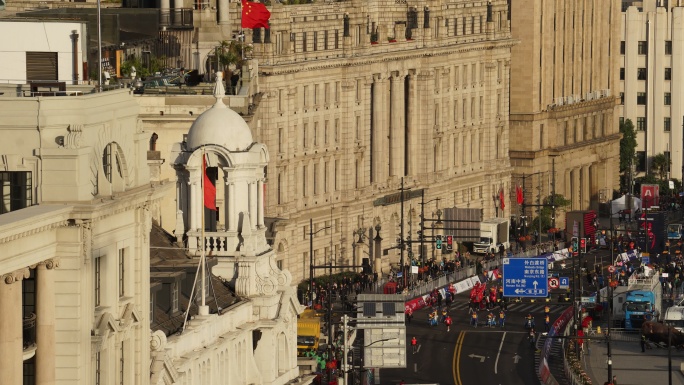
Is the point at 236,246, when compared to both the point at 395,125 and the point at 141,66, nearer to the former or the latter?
the point at 141,66

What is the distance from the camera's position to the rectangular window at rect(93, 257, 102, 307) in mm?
63156

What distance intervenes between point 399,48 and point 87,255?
447 ft

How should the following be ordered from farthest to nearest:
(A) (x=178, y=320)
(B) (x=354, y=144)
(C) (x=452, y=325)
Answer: (B) (x=354, y=144), (C) (x=452, y=325), (A) (x=178, y=320)

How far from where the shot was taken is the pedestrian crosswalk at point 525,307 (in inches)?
6718

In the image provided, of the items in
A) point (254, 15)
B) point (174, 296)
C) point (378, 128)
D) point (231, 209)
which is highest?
point (254, 15)

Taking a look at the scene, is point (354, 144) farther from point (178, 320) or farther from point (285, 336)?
point (178, 320)

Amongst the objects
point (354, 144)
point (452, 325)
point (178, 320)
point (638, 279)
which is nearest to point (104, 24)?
point (178, 320)

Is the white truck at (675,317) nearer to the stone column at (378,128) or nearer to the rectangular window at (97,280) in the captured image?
the stone column at (378,128)

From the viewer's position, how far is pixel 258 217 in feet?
304

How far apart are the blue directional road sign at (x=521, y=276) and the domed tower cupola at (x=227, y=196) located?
6637cm

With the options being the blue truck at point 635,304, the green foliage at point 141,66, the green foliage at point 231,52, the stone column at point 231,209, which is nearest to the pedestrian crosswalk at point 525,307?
the blue truck at point 635,304

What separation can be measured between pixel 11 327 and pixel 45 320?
2.23m

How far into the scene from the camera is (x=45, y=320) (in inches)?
2379

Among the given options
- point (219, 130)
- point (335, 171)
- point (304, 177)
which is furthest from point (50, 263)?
point (335, 171)
